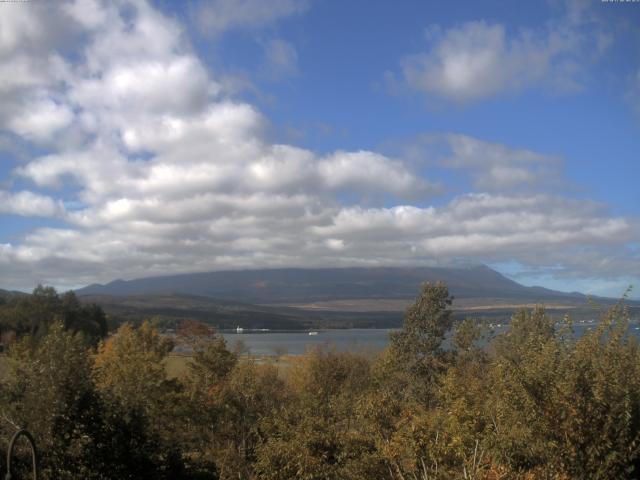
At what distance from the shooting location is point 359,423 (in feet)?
57.8

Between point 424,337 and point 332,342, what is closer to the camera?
point 424,337

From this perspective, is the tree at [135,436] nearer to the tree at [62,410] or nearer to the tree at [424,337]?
the tree at [62,410]

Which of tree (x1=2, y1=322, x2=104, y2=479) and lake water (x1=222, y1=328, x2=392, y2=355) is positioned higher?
tree (x1=2, y1=322, x2=104, y2=479)

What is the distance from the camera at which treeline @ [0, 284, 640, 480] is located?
10.9m

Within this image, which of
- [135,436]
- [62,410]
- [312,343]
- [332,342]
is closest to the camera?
[62,410]

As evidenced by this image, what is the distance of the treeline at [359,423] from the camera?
1087 cm

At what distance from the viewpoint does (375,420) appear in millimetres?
16438

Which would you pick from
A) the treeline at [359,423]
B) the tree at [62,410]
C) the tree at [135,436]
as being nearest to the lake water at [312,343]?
the treeline at [359,423]

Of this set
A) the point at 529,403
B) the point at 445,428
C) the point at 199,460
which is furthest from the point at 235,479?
the point at 529,403

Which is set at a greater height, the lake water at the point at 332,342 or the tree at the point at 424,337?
the tree at the point at 424,337

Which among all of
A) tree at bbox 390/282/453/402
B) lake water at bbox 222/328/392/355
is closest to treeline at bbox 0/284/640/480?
tree at bbox 390/282/453/402

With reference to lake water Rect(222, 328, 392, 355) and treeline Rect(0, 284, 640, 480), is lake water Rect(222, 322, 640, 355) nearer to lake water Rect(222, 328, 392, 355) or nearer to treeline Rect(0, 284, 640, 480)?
lake water Rect(222, 328, 392, 355)

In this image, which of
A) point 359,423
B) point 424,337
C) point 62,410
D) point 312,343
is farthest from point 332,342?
point 62,410

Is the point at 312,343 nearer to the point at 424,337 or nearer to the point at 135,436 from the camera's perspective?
the point at 424,337
